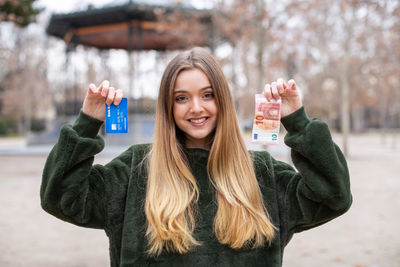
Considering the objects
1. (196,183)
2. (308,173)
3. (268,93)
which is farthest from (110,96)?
(308,173)

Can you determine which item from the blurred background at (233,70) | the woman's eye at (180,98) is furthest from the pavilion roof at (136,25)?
the woman's eye at (180,98)

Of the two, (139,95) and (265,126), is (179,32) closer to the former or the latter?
(139,95)

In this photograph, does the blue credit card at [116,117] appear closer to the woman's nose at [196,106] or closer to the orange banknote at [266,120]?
the woman's nose at [196,106]

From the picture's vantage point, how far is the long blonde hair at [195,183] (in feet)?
5.34

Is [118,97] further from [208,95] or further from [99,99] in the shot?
[208,95]

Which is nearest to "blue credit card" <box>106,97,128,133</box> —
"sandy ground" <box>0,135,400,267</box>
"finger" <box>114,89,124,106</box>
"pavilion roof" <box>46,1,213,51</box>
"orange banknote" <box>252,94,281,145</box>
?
"finger" <box>114,89,124,106</box>

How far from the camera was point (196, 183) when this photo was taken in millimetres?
1775

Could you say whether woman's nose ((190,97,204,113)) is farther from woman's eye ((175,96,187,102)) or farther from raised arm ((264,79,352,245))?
raised arm ((264,79,352,245))

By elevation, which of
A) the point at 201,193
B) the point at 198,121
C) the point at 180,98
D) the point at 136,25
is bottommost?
the point at 201,193

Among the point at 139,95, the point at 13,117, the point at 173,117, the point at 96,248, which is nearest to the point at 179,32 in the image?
the point at 139,95

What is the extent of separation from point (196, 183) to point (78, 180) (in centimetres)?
53

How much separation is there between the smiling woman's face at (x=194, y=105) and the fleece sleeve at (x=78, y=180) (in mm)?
381

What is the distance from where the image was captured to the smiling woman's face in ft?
5.69

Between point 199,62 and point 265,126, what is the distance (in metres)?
0.42
